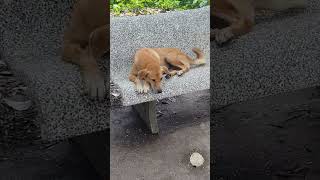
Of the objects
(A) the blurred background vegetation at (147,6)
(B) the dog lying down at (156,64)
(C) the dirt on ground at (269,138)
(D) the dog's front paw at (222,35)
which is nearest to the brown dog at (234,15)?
(D) the dog's front paw at (222,35)

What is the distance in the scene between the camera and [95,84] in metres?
1.21

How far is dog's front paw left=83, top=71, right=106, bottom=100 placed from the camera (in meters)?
1.21

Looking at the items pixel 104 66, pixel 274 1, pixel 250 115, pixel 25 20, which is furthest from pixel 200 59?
pixel 25 20

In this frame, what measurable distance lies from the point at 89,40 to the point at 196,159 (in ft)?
2.75

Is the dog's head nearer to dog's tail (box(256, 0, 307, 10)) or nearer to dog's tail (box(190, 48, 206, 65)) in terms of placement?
dog's tail (box(190, 48, 206, 65))

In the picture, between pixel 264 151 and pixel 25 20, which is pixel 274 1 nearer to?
pixel 264 151

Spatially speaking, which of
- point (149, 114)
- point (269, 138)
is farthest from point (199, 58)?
point (269, 138)

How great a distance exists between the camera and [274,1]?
1.33 m

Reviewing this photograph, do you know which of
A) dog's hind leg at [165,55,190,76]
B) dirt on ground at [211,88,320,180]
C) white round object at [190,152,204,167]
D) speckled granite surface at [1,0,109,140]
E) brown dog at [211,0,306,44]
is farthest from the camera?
white round object at [190,152,204,167]

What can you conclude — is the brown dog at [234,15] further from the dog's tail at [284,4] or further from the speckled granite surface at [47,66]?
the speckled granite surface at [47,66]

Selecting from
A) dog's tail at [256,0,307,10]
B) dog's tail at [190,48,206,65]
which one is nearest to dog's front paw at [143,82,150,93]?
dog's tail at [190,48,206,65]

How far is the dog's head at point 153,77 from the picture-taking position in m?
1.61

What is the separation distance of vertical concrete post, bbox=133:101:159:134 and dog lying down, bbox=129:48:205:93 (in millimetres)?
242

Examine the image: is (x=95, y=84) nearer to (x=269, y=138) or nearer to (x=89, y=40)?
(x=89, y=40)
